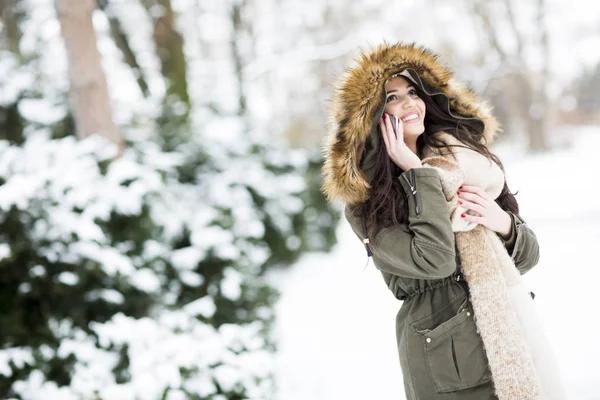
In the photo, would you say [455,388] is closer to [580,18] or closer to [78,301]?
[78,301]

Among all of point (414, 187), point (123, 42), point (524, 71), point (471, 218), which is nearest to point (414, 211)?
point (414, 187)

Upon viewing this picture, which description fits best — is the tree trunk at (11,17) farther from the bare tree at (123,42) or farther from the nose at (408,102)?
the nose at (408,102)

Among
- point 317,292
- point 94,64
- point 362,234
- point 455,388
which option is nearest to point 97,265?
point 94,64

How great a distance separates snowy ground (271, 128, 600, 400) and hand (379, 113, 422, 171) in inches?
98.2

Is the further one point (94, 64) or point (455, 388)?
point (94, 64)

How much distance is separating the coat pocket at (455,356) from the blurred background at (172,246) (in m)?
0.91

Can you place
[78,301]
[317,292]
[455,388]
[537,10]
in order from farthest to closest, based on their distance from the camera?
[537,10] → [317,292] → [78,301] → [455,388]

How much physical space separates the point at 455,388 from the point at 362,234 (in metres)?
0.64

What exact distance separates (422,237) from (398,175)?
0.36 metres

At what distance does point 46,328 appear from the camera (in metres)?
3.48

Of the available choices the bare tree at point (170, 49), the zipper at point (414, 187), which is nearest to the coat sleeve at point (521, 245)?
the zipper at point (414, 187)

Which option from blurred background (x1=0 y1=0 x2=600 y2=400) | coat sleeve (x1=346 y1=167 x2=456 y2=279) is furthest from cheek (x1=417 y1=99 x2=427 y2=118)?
blurred background (x1=0 y1=0 x2=600 y2=400)

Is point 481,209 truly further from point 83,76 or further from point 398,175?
point 83,76

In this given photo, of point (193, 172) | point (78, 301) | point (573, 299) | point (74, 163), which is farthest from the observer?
point (193, 172)
